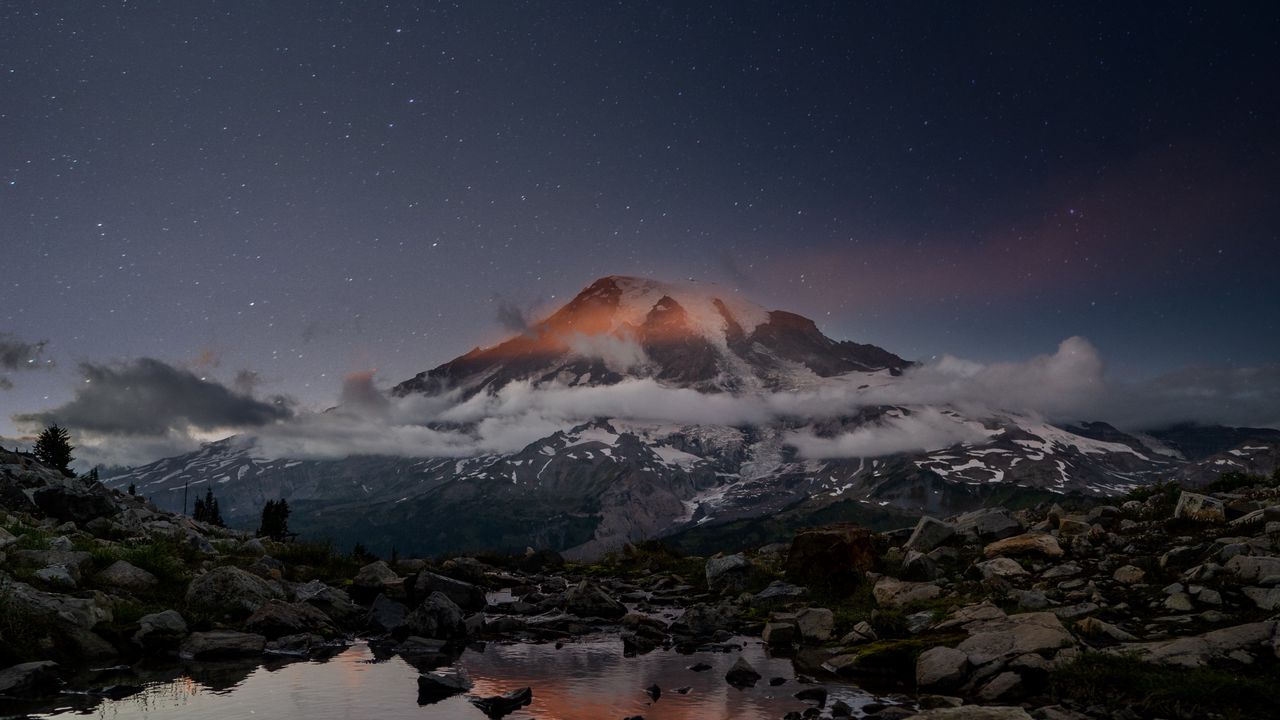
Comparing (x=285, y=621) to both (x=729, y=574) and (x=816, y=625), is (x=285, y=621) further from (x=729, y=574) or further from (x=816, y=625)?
(x=729, y=574)

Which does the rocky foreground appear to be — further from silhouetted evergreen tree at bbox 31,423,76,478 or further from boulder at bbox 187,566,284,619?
silhouetted evergreen tree at bbox 31,423,76,478

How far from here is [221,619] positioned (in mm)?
23609

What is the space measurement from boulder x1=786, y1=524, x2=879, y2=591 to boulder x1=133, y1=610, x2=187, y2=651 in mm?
24848

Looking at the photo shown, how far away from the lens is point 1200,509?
2633 centimetres

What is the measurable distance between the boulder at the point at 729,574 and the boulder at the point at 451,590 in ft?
43.6

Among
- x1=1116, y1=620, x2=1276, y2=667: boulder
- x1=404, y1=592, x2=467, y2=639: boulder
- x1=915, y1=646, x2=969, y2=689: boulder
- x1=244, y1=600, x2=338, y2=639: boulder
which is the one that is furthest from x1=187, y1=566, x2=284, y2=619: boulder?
x1=1116, y1=620, x2=1276, y2=667: boulder

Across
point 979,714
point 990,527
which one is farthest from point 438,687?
point 990,527

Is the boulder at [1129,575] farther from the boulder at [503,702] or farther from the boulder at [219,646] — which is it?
the boulder at [219,646]

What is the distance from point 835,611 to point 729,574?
13.1 metres

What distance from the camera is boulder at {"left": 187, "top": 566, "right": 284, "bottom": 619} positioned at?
78.8 ft

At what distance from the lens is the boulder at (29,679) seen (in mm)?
15195

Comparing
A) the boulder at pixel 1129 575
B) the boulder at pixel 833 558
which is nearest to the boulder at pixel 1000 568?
the boulder at pixel 1129 575

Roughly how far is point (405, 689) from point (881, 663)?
41.4 ft

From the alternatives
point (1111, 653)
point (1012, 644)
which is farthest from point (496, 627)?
point (1111, 653)
